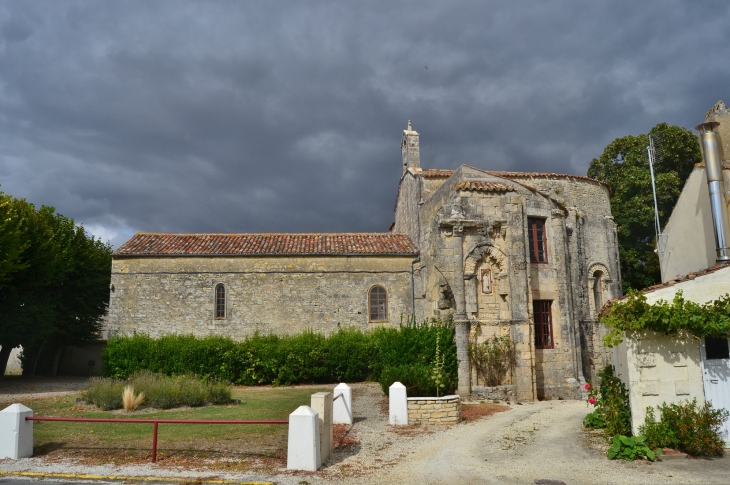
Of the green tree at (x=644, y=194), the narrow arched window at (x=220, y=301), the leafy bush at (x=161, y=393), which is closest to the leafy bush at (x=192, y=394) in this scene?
the leafy bush at (x=161, y=393)

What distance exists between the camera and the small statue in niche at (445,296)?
18.3 meters

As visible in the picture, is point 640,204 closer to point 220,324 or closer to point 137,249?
point 220,324

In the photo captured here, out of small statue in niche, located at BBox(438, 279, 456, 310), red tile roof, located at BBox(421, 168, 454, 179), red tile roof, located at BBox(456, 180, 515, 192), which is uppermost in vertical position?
red tile roof, located at BBox(421, 168, 454, 179)

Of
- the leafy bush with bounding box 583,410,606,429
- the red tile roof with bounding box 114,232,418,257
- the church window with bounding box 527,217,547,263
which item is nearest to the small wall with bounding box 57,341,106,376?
the red tile roof with bounding box 114,232,418,257

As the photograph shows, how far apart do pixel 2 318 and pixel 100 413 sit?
11.2 metres

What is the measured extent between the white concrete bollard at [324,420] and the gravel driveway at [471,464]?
0.77 ft

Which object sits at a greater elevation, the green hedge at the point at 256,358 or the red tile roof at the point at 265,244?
the red tile roof at the point at 265,244

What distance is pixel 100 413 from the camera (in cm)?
1421

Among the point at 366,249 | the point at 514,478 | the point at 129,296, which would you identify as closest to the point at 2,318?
the point at 129,296

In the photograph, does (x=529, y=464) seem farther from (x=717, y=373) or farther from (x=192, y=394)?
(x=192, y=394)

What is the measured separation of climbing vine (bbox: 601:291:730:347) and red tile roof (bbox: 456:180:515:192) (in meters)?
9.63

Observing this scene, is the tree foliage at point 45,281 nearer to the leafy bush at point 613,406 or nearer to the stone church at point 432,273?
the stone church at point 432,273

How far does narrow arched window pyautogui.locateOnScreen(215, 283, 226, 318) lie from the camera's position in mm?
24328

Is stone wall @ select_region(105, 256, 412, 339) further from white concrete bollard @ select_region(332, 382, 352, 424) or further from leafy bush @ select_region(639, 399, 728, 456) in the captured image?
leafy bush @ select_region(639, 399, 728, 456)
